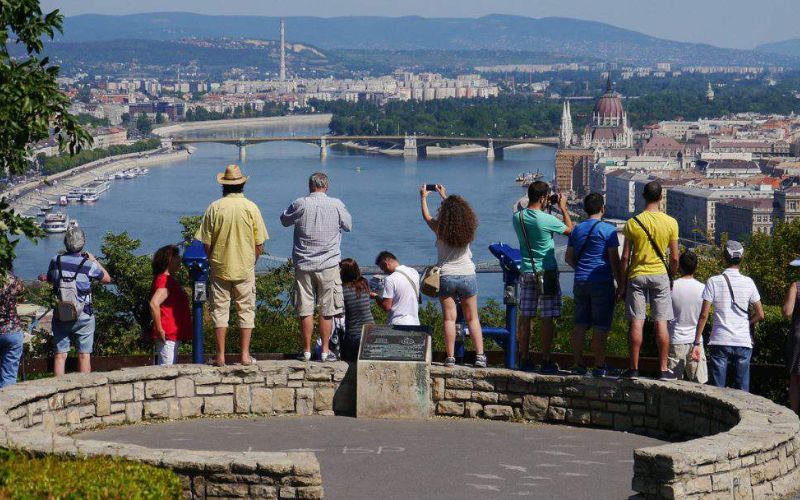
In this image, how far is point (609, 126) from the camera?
128000 millimetres

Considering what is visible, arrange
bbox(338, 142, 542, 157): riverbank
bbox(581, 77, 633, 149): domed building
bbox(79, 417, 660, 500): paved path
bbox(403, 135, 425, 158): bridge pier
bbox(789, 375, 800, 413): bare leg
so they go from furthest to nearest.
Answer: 1. bbox(581, 77, 633, 149): domed building
2. bbox(338, 142, 542, 157): riverbank
3. bbox(403, 135, 425, 158): bridge pier
4. bbox(789, 375, 800, 413): bare leg
5. bbox(79, 417, 660, 500): paved path

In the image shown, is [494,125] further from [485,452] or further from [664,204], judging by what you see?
[485,452]

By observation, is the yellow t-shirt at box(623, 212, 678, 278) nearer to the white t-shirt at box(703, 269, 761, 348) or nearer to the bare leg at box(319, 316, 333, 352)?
the white t-shirt at box(703, 269, 761, 348)

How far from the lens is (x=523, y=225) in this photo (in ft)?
20.6

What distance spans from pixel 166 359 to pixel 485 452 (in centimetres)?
150

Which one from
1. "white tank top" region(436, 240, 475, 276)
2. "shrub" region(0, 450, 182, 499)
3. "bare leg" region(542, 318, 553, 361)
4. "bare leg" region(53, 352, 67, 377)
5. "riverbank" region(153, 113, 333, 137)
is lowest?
"riverbank" region(153, 113, 333, 137)

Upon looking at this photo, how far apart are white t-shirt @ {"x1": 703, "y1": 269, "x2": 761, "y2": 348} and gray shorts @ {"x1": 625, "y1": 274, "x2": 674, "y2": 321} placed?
145 millimetres

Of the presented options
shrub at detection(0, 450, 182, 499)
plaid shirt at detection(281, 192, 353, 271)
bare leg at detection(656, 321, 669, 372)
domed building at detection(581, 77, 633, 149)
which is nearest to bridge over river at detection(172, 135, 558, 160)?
domed building at detection(581, 77, 633, 149)

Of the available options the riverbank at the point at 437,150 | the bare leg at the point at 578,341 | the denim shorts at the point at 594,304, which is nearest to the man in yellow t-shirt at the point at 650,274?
the denim shorts at the point at 594,304

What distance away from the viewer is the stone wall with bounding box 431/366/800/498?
4.55m

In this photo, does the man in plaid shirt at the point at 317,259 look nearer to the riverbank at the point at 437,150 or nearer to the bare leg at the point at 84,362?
the bare leg at the point at 84,362

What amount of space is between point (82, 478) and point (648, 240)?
104 inches

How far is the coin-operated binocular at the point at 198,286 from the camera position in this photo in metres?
6.38

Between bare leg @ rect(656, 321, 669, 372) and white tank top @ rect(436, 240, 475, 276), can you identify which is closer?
bare leg @ rect(656, 321, 669, 372)
